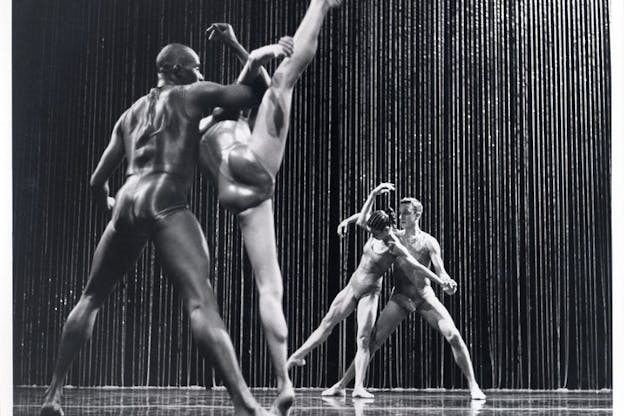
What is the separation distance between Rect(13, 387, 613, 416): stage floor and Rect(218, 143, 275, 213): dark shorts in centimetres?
121

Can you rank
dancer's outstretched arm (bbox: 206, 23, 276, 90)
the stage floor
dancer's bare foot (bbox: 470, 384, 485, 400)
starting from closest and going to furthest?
dancer's outstretched arm (bbox: 206, 23, 276, 90), the stage floor, dancer's bare foot (bbox: 470, 384, 485, 400)

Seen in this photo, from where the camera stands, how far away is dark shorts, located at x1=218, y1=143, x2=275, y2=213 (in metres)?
4.38

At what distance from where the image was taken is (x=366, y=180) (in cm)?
787

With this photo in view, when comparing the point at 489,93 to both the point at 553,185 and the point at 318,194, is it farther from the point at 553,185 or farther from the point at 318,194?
the point at 318,194

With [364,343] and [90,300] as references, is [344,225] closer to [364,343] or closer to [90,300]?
[364,343]

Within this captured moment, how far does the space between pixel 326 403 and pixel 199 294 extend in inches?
74.6

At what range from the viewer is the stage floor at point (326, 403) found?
494 centimetres

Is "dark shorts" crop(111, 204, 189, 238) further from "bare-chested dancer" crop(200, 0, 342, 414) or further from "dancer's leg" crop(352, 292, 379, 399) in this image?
"dancer's leg" crop(352, 292, 379, 399)

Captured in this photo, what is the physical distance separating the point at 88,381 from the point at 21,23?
10.2 feet

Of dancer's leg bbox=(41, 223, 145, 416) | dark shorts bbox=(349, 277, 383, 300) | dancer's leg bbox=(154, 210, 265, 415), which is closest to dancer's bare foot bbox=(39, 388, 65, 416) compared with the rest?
dancer's leg bbox=(41, 223, 145, 416)

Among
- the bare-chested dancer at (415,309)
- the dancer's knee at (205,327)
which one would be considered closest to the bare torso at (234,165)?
the dancer's knee at (205,327)

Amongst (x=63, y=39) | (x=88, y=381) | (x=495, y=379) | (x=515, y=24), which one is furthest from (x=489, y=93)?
(x=88, y=381)

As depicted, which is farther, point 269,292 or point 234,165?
point 234,165

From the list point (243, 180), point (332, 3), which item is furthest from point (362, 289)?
point (332, 3)
